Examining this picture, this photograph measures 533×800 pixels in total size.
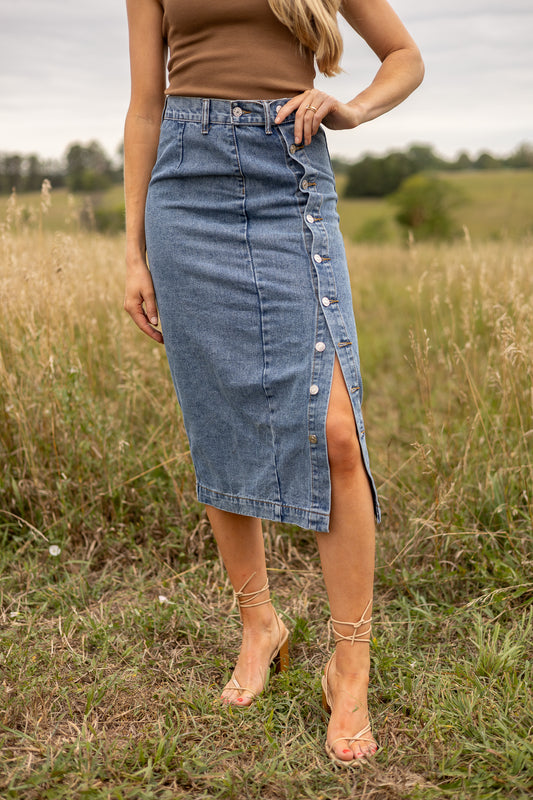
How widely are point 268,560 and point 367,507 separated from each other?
1072 mm

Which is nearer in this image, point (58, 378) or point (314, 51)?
point (314, 51)

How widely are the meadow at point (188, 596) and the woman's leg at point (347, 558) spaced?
102 millimetres

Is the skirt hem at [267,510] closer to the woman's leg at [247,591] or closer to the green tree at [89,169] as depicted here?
the woman's leg at [247,591]

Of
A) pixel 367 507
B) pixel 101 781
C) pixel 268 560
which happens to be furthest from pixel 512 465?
pixel 101 781

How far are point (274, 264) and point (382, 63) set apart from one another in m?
0.62

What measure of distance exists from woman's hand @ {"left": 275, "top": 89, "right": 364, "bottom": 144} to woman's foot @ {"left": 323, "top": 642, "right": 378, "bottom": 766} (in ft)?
4.01

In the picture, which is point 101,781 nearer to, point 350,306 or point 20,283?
point 350,306

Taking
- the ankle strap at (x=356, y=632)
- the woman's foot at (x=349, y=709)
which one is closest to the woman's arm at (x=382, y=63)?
the ankle strap at (x=356, y=632)

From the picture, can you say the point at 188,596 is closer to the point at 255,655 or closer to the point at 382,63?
the point at 255,655

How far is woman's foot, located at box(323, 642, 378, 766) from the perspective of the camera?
156cm

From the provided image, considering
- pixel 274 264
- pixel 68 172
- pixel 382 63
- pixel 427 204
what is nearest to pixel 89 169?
pixel 68 172

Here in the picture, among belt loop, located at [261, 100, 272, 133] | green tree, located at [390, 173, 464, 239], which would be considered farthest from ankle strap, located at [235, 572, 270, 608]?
green tree, located at [390, 173, 464, 239]

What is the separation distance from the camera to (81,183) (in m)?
7.54

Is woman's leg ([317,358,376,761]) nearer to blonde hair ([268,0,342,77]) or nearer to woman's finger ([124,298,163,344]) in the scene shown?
woman's finger ([124,298,163,344])
